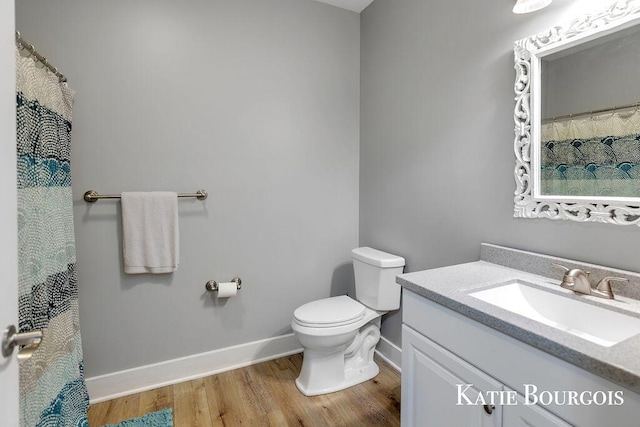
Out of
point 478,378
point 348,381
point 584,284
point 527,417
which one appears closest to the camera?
point 527,417

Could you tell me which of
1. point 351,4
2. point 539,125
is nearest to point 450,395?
point 539,125

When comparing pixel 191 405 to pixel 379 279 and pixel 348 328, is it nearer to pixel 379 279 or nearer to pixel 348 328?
pixel 348 328

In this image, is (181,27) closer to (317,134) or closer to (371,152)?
(317,134)

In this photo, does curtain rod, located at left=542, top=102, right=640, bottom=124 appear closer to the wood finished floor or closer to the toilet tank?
the toilet tank

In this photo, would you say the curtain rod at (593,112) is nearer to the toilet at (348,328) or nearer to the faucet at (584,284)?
the faucet at (584,284)

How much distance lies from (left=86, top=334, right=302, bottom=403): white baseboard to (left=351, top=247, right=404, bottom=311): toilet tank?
0.70 metres

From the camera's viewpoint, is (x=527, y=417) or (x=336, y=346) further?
(x=336, y=346)

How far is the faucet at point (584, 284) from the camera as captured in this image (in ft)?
3.63

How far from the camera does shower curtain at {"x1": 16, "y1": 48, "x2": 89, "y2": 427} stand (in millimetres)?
1146

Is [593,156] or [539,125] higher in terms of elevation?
[539,125]

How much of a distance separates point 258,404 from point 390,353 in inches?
36.5

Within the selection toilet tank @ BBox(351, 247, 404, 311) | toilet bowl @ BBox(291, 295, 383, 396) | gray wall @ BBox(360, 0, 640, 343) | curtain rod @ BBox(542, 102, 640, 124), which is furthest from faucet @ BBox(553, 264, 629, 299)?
toilet bowl @ BBox(291, 295, 383, 396)

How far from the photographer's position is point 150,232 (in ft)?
6.30

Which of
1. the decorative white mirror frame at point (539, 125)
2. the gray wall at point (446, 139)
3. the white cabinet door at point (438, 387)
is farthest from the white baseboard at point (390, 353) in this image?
the decorative white mirror frame at point (539, 125)
